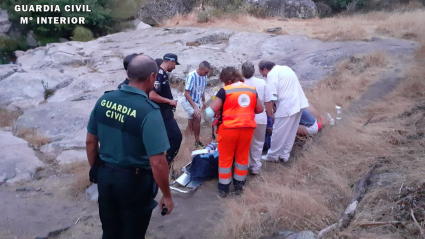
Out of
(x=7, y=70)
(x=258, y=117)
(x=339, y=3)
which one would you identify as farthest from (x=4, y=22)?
(x=258, y=117)

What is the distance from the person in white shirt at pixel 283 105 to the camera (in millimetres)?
5309

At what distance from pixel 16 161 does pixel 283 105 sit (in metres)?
4.47

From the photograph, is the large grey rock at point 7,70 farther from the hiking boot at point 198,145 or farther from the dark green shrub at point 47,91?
the hiking boot at point 198,145

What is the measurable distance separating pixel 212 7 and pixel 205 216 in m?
16.5

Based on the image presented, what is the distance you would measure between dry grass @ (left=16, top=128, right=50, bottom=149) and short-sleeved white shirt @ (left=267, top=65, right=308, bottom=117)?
4.92 metres

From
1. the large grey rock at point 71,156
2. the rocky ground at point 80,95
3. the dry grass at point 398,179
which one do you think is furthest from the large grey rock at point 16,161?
the dry grass at point 398,179

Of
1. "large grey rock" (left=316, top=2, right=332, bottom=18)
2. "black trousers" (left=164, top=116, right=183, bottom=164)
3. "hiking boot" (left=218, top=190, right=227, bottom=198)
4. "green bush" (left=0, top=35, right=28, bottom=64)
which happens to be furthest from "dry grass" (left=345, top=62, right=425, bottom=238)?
"green bush" (left=0, top=35, right=28, bottom=64)

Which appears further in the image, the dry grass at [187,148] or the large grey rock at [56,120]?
the large grey rock at [56,120]

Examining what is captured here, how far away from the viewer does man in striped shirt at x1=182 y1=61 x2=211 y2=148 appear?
19.4 feet

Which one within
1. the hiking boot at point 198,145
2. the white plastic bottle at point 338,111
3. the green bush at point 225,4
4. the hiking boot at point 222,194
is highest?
the green bush at point 225,4

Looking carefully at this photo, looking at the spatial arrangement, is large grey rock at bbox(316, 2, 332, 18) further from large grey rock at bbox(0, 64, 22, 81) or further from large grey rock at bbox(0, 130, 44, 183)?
large grey rock at bbox(0, 130, 44, 183)

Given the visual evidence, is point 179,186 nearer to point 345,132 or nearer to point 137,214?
point 137,214

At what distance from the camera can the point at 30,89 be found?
437 inches

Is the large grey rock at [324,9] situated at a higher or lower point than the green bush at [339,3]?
lower
